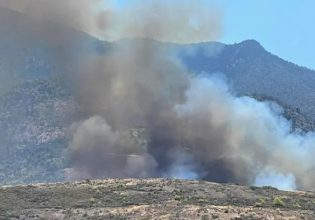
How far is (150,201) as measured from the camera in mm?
61000

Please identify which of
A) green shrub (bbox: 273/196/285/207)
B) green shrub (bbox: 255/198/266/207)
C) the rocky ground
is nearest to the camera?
the rocky ground

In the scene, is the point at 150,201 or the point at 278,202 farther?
the point at 278,202

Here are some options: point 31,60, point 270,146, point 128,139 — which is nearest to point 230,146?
point 270,146

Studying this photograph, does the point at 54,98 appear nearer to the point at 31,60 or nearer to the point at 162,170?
the point at 31,60

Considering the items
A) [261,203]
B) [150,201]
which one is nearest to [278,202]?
[261,203]

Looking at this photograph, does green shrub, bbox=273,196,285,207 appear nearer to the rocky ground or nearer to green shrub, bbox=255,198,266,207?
the rocky ground

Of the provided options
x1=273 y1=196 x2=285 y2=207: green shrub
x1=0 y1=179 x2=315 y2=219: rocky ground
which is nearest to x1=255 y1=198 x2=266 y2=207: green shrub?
x1=0 y1=179 x2=315 y2=219: rocky ground

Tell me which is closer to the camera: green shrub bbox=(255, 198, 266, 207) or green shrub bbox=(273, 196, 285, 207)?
green shrub bbox=(255, 198, 266, 207)

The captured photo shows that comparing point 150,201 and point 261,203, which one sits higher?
point 261,203

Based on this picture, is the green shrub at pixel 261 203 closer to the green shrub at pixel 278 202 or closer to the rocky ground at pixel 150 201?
the rocky ground at pixel 150 201

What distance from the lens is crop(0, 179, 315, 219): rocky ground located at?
184 feet

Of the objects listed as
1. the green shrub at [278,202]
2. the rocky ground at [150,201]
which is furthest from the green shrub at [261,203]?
the green shrub at [278,202]

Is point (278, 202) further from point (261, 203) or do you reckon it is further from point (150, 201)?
point (150, 201)

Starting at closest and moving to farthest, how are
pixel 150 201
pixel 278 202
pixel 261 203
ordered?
pixel 150 201 < pixel 261 203 < pixel 278 202
